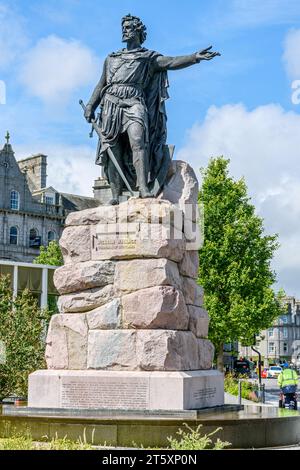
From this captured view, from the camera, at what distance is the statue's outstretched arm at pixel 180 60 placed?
12180 mm

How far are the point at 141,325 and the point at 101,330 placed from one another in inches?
25.4

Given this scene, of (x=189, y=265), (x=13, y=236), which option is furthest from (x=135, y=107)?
(x=13, y=236)

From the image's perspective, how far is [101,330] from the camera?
1116cm

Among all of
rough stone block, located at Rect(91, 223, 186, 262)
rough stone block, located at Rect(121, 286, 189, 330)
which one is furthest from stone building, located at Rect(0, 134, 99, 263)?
rough stone block, located at Rect(121, 286, 189, 330)

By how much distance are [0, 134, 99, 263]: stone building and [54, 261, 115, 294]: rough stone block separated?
52.6 metres

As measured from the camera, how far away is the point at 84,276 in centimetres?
1152

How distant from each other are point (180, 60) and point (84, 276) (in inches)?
157

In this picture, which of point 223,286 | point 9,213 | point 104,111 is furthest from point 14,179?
point 104,111

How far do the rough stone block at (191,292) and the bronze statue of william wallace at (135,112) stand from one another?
155cm

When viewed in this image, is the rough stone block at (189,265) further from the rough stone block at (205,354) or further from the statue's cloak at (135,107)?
the statue's cloak at (135,107)

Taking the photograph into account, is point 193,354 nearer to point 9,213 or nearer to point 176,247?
point 176,247

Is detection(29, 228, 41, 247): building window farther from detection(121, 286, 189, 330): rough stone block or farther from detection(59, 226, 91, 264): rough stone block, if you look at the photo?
detection(121, 286, 189, 330): rough stone block

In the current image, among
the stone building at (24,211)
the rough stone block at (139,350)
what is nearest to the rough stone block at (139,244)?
the rough stone block at (139,350)

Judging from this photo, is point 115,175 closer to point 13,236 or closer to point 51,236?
point 13,236
